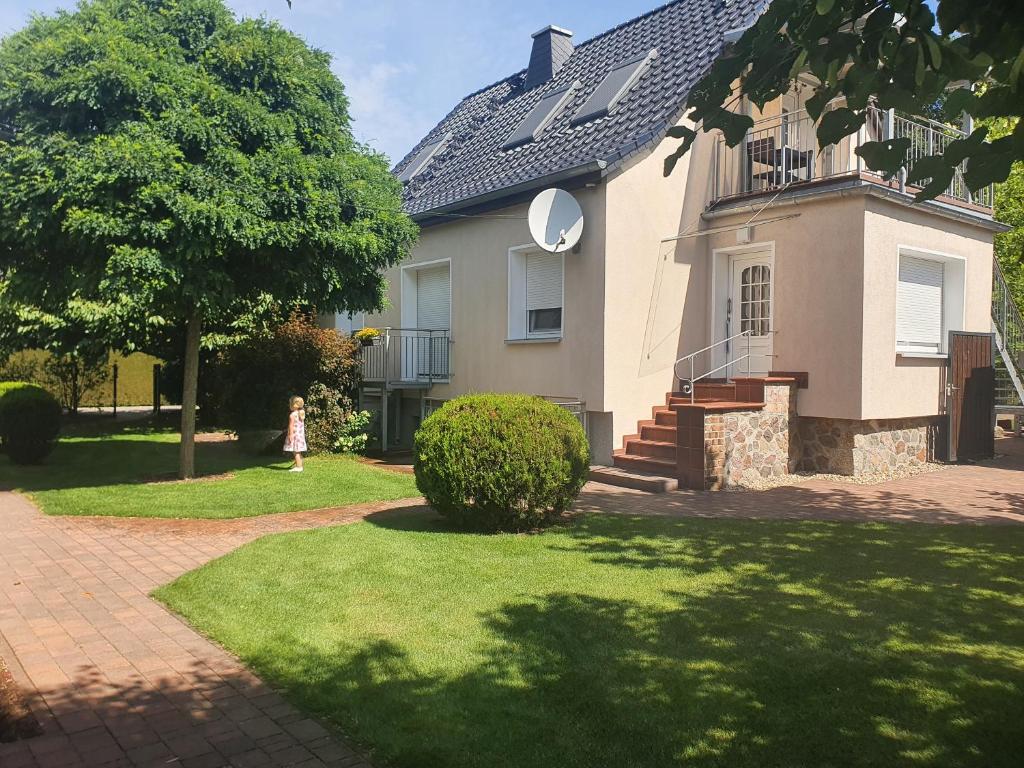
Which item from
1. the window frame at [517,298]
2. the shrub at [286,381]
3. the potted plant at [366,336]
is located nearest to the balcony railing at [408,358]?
the potted plant at [366,336]

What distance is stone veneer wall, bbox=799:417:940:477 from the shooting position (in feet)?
37.2

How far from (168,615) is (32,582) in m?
1.67

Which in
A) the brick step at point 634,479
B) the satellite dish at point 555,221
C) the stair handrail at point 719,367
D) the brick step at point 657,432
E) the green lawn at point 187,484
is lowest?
the green lawn at point 187,484

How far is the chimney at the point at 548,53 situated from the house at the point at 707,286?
2930 mm

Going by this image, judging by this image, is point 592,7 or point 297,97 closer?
point 297,97

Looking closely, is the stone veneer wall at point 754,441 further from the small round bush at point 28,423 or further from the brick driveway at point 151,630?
the small round bush at point 28,423

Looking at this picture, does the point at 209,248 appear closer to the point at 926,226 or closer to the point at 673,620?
the point at 673,620

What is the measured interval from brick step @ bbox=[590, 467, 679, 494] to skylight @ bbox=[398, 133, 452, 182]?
944 cm

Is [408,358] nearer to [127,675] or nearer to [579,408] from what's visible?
[579,408]

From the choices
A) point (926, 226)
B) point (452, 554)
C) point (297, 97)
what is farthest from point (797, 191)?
point (452, 554)

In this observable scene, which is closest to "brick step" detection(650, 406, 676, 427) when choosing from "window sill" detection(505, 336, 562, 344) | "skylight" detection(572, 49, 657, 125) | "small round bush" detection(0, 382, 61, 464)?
"window sill" detection(505, 336, 562, 344)

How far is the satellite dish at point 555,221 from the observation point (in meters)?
11.7

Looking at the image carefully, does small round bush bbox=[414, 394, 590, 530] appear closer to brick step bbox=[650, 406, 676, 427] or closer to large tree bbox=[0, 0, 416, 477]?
large tree bbox=[0, 0, 416, 477]

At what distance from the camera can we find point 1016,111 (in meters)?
3.26
